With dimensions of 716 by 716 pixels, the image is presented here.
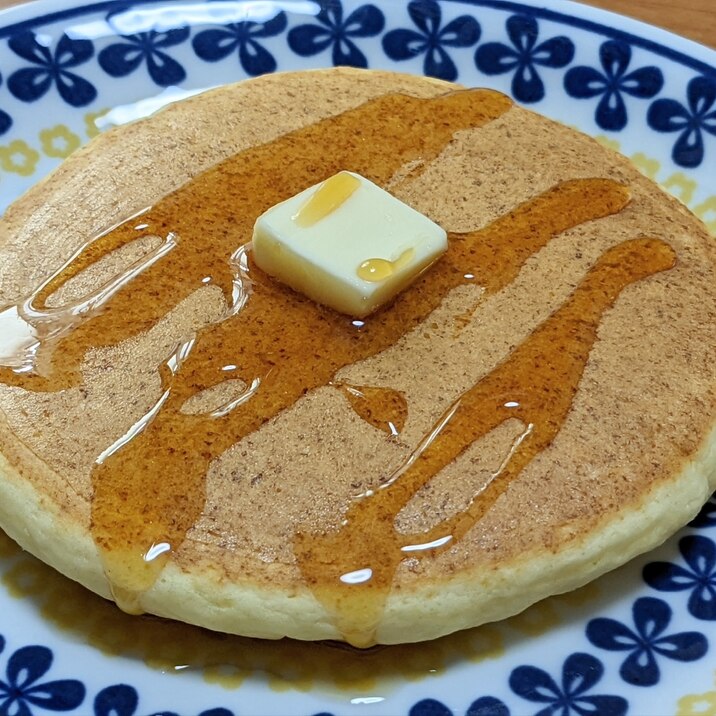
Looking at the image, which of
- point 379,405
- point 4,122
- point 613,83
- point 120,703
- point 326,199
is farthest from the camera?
point 613,83

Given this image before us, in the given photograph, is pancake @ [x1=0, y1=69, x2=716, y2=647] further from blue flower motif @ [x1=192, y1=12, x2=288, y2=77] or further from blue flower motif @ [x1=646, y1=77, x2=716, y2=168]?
blue flower motif @ [x1=192, y1=12, x2=288, y2=77]

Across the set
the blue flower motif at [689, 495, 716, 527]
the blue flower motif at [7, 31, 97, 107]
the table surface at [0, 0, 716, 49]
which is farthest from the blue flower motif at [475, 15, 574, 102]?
the blue flower motif at [689, 495, 716, 527]

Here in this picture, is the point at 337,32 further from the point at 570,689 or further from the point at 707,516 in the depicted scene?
the point at 570,689

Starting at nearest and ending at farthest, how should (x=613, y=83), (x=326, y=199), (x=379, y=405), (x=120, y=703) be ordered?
(x=120, y=703), (x=379, y=405), (x=326, y=199), (x=613, y=83)

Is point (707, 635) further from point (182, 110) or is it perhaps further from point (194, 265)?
point (182, 110)

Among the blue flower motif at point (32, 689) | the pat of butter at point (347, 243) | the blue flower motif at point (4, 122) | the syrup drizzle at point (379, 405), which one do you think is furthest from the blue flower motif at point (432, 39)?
the blue flower motif at point (32, 689)

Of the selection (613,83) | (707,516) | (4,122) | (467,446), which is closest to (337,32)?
(613,83)

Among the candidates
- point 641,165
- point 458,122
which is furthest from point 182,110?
point 641,165
